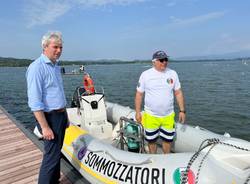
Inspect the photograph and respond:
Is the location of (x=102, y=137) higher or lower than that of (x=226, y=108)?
higher

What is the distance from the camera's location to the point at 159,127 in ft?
12.0

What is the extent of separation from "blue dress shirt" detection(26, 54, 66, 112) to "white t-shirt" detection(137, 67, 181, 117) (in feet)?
4.21

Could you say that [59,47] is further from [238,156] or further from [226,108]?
[226,108]

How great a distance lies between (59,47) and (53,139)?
90cm

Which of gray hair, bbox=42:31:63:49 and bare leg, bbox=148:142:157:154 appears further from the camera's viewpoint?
bare leg, bbox=148:142:157:154

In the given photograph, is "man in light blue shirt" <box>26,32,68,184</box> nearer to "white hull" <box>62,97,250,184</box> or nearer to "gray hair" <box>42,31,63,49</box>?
"gray hair" <box>42,31,63,49</box>

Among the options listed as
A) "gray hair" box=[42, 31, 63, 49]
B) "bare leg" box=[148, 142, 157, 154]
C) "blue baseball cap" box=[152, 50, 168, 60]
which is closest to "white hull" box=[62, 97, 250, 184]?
"bare leg" box=[148, 142, 157, 154]

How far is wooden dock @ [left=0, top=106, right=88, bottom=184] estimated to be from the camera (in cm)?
361

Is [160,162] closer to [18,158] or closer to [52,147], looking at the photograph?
[52,147]

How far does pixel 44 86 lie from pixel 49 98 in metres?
0.13

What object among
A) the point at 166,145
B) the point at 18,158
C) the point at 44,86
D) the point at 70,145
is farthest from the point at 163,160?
the point at 18,158


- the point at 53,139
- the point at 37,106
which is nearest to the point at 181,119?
the point at 53,139

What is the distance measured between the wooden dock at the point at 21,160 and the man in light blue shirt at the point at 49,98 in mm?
919

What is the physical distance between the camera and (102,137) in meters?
5.38
